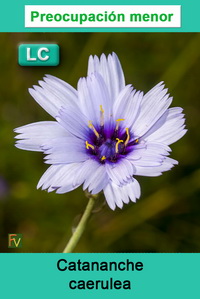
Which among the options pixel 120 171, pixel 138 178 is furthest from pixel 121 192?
pixel 138 178

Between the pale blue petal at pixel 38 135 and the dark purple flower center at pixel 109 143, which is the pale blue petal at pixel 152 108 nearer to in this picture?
the dark purple flower center at pixel 109 143

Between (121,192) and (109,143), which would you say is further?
(109,143)

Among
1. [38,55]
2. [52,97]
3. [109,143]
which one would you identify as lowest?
[109,143]

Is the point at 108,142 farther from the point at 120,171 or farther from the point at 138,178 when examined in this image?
the point at 138,178

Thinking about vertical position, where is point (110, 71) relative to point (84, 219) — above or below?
above

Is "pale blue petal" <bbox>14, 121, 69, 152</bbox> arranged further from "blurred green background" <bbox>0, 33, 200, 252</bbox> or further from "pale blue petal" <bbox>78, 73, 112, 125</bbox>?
"blurred green background" <bbox>0, 33, 200, 252</bbox>

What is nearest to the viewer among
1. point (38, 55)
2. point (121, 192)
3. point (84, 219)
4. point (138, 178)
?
point (121, 192)

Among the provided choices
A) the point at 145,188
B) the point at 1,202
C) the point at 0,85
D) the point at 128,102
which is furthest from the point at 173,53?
the point at 1,202

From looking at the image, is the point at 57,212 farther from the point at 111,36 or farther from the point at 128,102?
the point at 128,102

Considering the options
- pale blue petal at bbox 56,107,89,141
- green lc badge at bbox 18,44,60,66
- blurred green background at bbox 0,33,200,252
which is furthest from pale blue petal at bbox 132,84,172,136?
blurred green background at bbox 0,33,200,252
